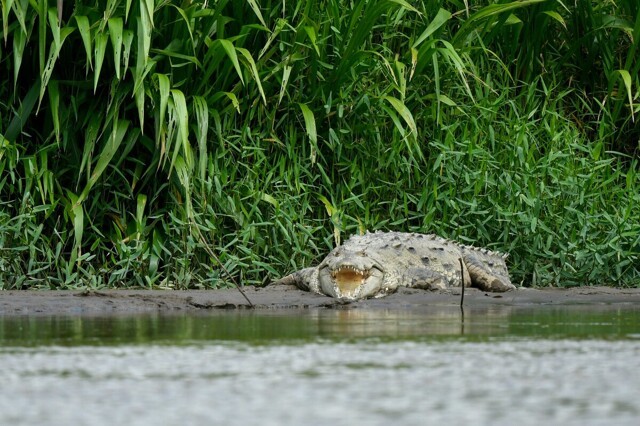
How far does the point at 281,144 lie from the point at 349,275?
114cm

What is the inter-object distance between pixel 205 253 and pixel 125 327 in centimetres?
254

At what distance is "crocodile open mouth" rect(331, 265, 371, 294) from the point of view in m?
7.73

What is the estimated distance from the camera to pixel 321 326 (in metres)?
5.51

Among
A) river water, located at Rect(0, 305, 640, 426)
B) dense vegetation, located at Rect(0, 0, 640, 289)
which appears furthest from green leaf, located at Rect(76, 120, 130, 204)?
river water, located at Rect(0, 305, 640, 426)

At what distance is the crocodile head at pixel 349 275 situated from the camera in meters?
7.73

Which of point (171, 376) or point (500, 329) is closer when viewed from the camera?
point (171, 376)

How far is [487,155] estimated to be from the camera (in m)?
8.78

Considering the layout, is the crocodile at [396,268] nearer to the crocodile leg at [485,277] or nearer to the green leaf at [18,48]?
the crocodile leg at [485,277]

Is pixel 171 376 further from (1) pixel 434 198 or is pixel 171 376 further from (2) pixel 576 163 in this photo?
(2) pixel 576 163

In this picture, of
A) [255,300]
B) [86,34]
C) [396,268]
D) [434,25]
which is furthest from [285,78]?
[255,300]

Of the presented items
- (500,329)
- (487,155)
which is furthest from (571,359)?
(487,155)

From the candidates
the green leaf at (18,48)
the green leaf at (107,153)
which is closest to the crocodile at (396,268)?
the green leaf at (107,153)

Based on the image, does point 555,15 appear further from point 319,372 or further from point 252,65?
point 319,372

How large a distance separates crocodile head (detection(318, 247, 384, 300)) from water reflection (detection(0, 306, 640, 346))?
0.87 meters
